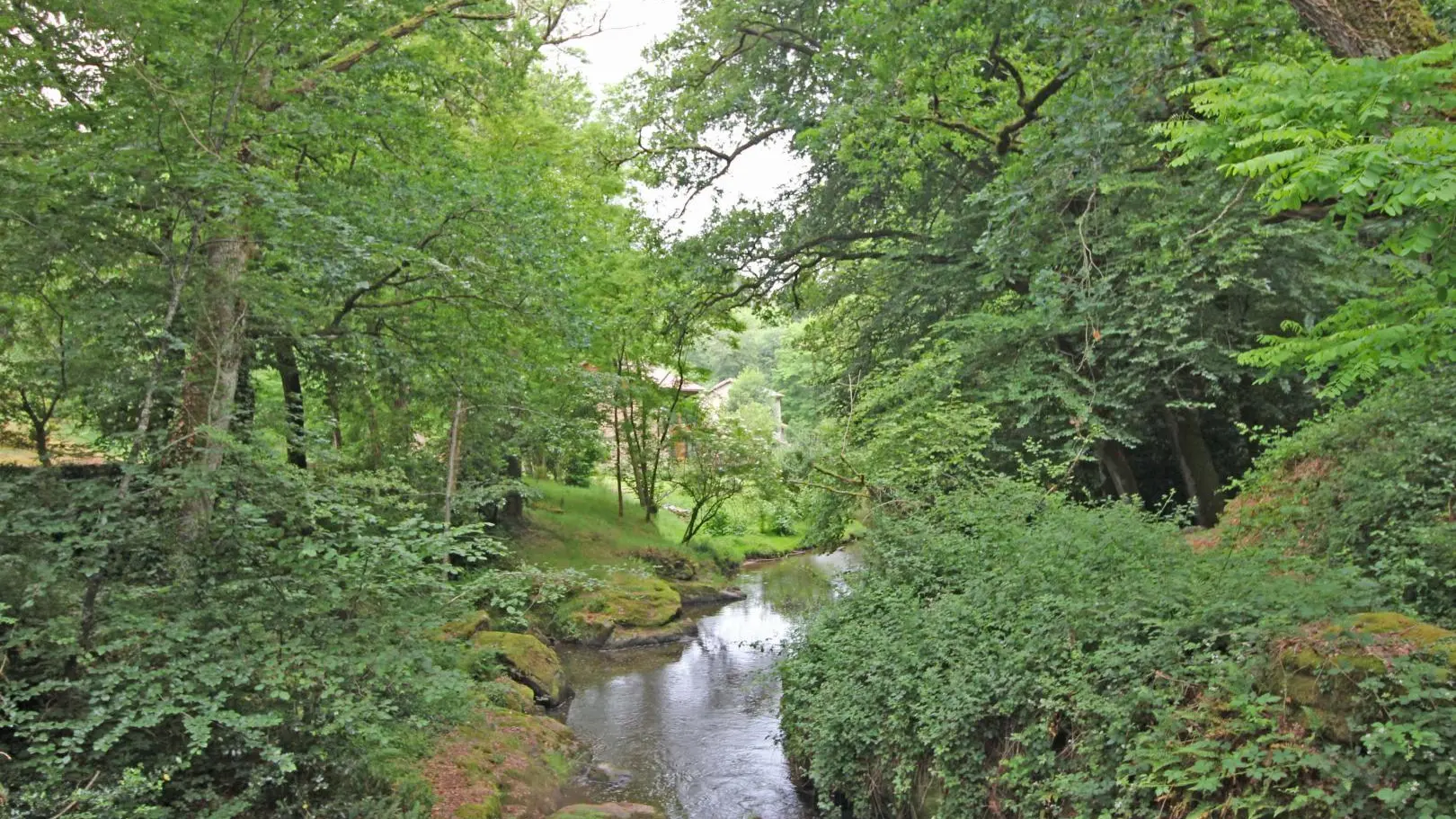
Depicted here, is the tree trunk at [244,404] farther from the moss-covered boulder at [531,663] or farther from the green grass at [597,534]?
the green grass at [597,534]

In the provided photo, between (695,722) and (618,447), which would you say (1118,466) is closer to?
(695,722)

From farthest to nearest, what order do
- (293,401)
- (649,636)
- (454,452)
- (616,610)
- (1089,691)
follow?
1. (616,610)
2. (649,636)
3. (454,452)
4. (293,401)
5. (1089,691)

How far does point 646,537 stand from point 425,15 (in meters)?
16.8

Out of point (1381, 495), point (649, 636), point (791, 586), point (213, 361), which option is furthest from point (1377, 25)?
point (791, 586)

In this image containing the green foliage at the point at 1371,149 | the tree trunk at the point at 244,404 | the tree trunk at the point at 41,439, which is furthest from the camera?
the tree trunk at the point at 244,404

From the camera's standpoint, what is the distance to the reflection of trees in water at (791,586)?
1867cm

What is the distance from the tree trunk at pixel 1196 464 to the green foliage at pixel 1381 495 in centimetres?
339

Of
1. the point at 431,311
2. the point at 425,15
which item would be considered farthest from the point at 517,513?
the point at 425,15

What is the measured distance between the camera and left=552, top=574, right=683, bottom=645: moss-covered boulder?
52.9 feet

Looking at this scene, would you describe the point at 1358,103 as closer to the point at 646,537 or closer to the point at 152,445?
the point at 152,445

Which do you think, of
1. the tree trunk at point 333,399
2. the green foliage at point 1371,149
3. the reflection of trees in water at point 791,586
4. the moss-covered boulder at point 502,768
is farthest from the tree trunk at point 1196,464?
the tree trunk at point 333,399

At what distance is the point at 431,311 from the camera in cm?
994

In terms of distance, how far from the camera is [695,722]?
11.4m

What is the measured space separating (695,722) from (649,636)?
5.35 meters
